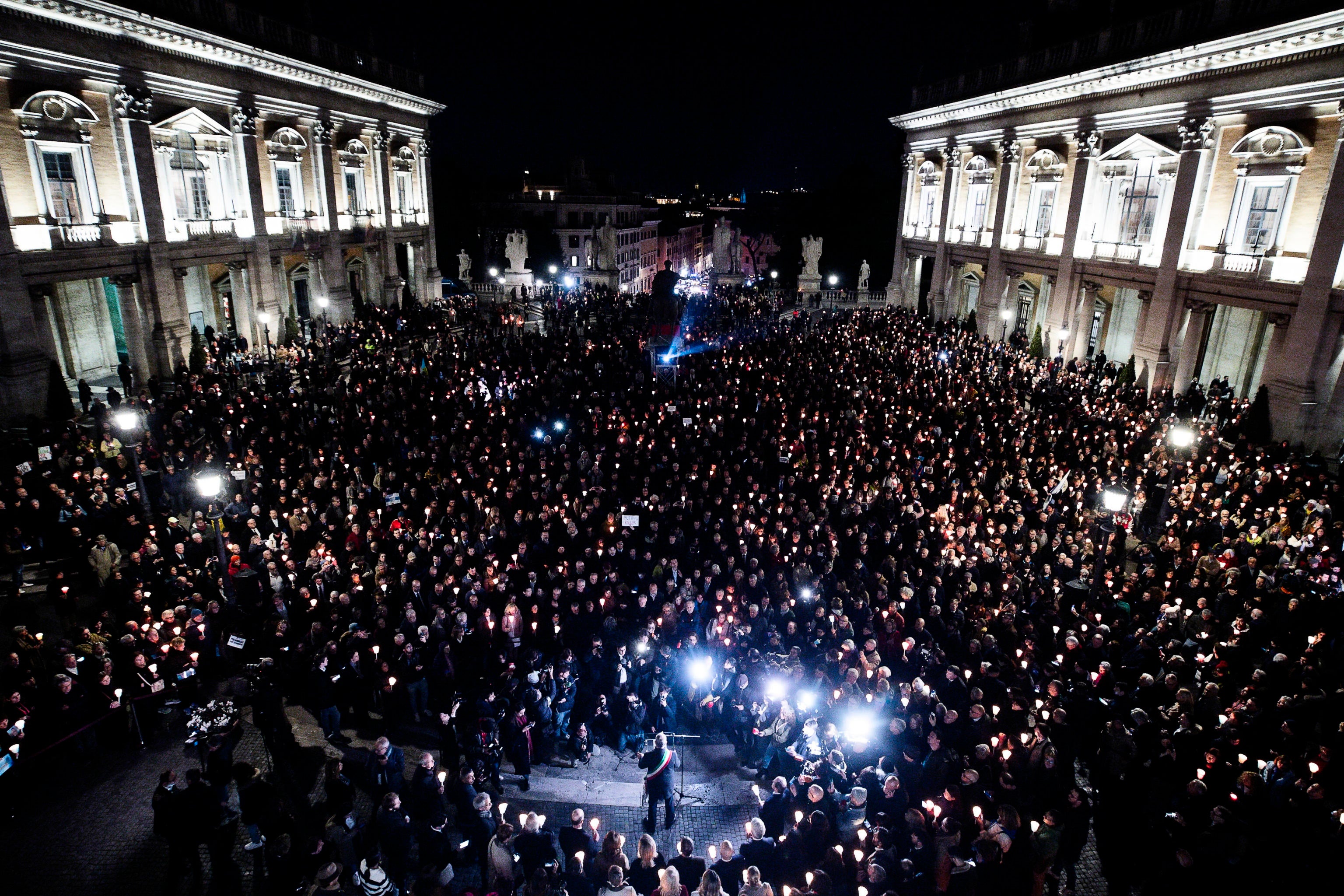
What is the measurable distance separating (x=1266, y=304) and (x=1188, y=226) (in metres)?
4.47

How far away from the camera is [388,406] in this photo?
2041cm

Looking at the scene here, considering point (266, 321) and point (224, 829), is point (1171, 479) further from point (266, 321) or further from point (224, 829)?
point (266, 321)

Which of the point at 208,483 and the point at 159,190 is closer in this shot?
the point at 208,483

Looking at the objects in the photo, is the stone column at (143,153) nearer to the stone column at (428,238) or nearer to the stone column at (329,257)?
the stone column at (329,257)

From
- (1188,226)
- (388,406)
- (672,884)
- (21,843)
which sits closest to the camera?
(672,884)

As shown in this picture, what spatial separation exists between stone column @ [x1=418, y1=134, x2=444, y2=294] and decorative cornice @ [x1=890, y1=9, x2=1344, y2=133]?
1238 inches

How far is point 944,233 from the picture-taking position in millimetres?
41375

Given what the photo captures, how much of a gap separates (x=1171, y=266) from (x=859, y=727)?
2507 centimetres

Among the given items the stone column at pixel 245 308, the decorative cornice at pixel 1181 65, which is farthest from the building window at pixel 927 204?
the stone column at pixel 245 308

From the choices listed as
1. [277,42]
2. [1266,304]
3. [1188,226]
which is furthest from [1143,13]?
[277,42]

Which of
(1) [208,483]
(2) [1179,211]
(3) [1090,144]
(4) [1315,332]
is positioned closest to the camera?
(1) [208,483]

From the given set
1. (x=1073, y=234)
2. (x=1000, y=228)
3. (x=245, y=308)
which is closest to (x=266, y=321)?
(x=245, y=308)

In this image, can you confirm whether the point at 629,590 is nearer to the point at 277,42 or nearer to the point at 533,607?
the point at 533,607

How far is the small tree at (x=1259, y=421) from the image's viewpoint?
20188mm
